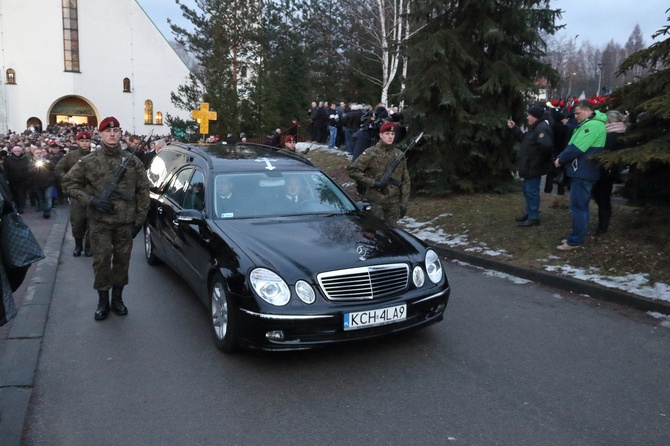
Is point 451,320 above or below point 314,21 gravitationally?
below

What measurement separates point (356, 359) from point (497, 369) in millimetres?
1148

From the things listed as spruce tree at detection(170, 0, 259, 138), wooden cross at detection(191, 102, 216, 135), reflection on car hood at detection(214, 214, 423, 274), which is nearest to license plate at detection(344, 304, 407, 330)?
reflection on car hood at detection(214, 214, 423, 274)

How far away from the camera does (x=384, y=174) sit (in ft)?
24.6

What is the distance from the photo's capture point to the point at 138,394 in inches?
165

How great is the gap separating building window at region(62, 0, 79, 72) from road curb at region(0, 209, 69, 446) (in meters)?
50.8

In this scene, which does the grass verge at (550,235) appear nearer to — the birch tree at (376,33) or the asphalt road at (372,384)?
the asphalt road at (372,384)

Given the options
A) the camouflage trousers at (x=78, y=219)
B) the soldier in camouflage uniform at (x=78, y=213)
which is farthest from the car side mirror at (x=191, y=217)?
the camouflage trousers at (x=78, y=219)

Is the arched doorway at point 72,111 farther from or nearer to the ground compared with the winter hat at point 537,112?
farther from the ground

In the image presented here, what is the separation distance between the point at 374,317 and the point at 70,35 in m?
56.2

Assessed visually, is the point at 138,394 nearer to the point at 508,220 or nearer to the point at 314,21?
the point at 508,220

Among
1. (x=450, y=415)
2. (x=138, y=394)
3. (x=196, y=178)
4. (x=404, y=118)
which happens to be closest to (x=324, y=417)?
(x=450, y=415)

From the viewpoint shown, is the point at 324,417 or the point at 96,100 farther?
the point at 96,100

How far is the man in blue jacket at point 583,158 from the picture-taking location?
733cm

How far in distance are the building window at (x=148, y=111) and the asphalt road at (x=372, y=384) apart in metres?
52.9
